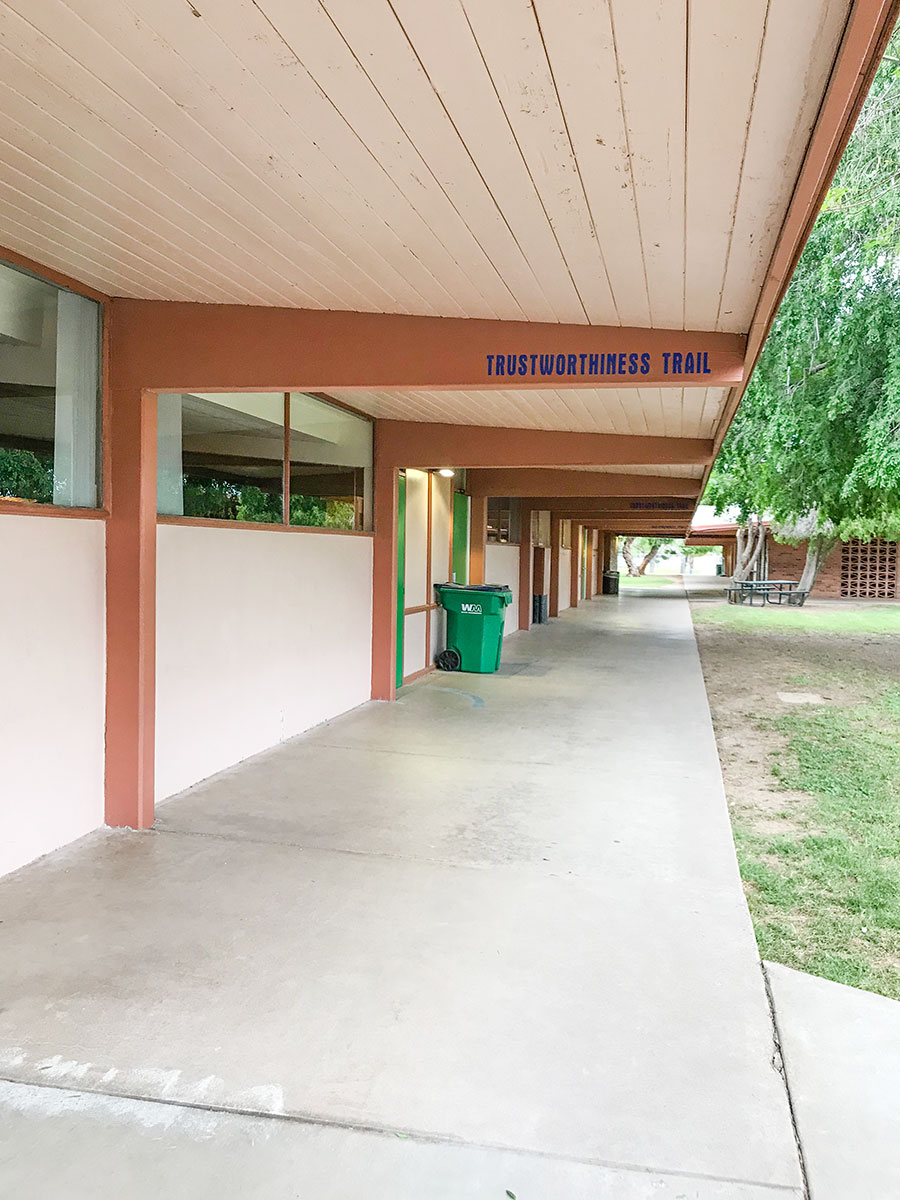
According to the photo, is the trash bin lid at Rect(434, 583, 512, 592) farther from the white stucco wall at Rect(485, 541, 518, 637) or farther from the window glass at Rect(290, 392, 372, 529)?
the white stucco wall at Rect(485, 541, 518, 637)

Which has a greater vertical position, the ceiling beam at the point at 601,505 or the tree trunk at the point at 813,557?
the ceiling beam at the point at 601,505

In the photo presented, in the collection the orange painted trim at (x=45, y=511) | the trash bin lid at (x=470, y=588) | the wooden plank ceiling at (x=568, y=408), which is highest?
the wooden plank ceiling at (x=568, y=408)

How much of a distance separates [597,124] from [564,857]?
134 inches

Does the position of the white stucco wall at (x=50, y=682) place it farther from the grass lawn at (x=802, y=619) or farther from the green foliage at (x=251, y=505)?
the grass lawn at (x=802, y=619)

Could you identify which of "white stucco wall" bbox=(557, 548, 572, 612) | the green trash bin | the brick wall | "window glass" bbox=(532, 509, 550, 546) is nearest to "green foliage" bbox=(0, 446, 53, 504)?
the green trash bin

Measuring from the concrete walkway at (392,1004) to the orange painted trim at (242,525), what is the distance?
173 centimetres

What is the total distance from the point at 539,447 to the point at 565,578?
17.1 meters

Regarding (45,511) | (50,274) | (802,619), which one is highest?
(50,274)

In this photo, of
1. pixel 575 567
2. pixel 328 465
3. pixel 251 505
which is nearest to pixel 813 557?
pixel 575 567

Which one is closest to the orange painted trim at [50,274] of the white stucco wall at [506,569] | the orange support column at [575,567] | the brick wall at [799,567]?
the white stucco wall at [506,569]

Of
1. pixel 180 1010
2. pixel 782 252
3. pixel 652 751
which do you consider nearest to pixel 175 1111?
pixel 180 1010

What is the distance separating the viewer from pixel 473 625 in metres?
11.1

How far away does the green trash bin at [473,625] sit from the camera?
11.0 metres

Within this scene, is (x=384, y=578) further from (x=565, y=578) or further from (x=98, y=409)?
(x=565, y=578)
